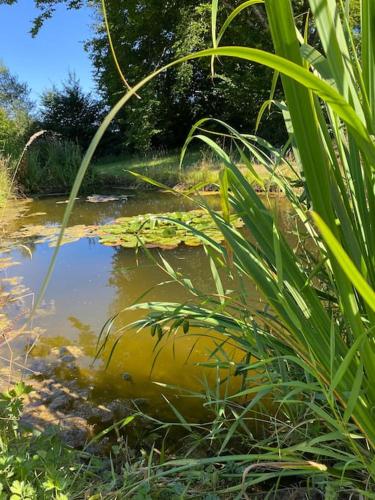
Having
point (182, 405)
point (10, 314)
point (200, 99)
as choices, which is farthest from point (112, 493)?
point (200, 99)

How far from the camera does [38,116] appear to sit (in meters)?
16.7

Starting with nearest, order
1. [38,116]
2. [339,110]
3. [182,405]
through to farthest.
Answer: [339,110]
[182,405]
[38,116]

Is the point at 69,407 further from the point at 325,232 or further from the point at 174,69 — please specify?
the point at 174,69

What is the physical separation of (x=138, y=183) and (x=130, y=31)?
5003 millimetres

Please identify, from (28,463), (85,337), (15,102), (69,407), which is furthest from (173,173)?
(15,102)

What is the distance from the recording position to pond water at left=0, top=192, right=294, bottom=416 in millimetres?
2012

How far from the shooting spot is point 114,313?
296 centimetres

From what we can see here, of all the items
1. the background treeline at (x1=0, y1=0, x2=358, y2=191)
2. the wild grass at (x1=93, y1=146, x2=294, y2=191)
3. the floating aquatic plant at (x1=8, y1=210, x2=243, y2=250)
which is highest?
the background treeline at (x1=0, y1=0, x2=358, y2=191)

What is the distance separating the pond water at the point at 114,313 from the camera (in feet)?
6.60

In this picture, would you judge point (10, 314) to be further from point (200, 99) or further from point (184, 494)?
point (200, 99)

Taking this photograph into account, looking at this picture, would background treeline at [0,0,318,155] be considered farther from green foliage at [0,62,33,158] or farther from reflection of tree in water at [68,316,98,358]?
reflection of tree in water at [68,316,98,358]

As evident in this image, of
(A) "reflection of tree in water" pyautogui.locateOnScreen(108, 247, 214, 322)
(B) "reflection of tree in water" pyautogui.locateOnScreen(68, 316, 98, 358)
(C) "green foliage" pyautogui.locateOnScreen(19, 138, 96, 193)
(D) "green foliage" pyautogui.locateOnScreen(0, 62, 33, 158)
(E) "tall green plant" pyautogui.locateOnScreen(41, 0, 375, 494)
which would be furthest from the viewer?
(D) "green foliage" pyautogui.locateOnScreen(0, 62, 33, 158)

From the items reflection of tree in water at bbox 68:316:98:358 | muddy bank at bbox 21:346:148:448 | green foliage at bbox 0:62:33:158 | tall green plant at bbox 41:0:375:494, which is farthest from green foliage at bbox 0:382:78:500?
green foliage at bbox 0:62:33:158

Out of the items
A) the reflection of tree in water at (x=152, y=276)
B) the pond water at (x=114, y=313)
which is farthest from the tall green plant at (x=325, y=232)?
the reflection of tree in water at (x=152, y=276)
